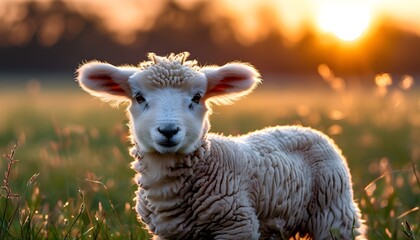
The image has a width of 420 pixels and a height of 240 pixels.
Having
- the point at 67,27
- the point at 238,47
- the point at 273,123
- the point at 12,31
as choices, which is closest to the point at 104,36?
the point at 67,27

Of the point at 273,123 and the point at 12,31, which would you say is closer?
the point at 273,123

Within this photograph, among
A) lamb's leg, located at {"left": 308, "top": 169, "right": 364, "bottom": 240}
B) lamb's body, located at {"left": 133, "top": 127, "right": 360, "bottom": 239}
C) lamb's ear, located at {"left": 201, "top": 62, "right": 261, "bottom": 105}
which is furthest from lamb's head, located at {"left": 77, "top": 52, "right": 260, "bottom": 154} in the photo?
lamb's leg, located at {"left": 308, "top": 169, "right": 364, "bottom": 240}

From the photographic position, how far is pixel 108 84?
167 inches

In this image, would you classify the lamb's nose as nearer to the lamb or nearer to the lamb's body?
the lamb

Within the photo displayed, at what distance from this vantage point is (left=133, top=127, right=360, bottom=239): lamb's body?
12.6 ft

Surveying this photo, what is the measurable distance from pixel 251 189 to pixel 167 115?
0.70 meters

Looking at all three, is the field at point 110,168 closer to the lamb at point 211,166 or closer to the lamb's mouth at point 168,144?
the lamb at point 211,166

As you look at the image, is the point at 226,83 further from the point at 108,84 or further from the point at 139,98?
the point at 108,84

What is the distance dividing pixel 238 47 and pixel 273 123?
25.6m

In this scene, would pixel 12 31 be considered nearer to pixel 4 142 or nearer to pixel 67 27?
pixel 67 27

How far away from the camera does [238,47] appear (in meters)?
37.4

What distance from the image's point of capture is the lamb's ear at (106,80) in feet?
13.5

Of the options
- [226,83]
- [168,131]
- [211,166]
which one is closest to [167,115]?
[168,131]

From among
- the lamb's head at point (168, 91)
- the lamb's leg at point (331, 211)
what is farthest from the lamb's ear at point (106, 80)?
the lamb's leg at point (331, 211)
